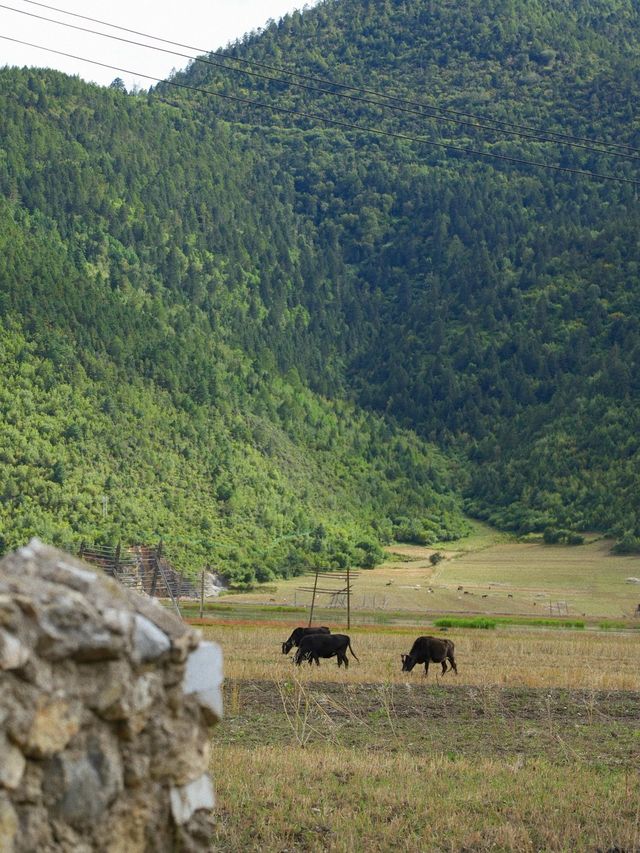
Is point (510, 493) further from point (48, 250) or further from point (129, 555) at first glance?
point (129, 555)

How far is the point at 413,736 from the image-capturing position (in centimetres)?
1645

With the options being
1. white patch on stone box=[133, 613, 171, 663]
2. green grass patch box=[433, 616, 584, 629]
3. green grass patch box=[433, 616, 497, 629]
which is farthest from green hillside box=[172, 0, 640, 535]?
white patch on stone box=[133, 613, 171, 663]

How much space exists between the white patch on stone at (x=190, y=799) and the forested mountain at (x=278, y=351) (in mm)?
78761

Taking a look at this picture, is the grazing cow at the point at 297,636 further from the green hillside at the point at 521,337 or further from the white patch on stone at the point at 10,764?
the green hillside at the point at 521,337

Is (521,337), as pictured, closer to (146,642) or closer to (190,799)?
(190,799)

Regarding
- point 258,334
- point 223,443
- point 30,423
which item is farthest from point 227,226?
point 30,423

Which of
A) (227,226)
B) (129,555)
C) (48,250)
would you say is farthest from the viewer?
(227,226)

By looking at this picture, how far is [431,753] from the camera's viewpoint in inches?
581

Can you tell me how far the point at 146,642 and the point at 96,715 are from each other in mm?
392

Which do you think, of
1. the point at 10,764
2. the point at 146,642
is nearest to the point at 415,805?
the point at 146,642

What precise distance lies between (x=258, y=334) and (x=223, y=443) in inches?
1527

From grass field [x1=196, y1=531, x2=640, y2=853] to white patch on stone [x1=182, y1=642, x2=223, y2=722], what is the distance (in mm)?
4110

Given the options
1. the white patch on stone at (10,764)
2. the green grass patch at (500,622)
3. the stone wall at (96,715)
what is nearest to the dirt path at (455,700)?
the stone wall at (96,715)

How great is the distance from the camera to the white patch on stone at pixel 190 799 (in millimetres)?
6047
